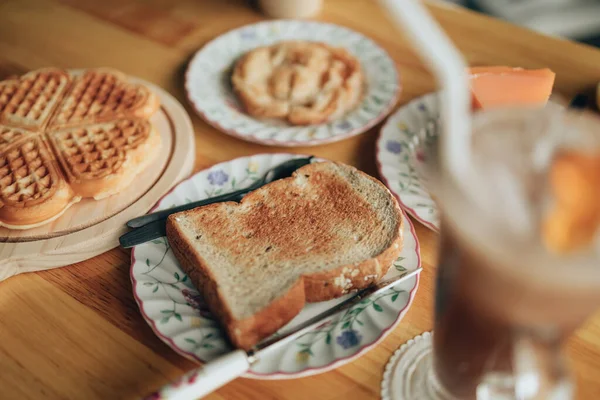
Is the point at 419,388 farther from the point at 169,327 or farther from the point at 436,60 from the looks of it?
the point at 436,60

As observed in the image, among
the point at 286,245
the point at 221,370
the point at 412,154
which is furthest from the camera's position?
the point at 412,154

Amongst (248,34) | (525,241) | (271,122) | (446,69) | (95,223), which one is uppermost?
(446,69)

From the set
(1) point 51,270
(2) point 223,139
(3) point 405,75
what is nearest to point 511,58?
(3) point 405,75

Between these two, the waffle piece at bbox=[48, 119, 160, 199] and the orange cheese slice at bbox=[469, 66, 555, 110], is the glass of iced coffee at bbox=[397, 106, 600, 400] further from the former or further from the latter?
the waffle piece at bbox=[48, 119, 160, 199]

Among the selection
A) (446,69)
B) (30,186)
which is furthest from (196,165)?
(446,69)

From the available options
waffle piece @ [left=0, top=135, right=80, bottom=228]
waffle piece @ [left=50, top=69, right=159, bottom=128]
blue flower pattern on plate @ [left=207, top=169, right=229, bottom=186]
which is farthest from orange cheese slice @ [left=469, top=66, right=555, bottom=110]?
waffle piece @ [left=0, top=135, right=80, bottom=228]

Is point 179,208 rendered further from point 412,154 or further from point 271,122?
point 412,154
